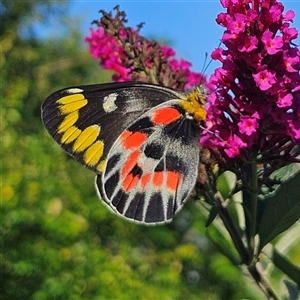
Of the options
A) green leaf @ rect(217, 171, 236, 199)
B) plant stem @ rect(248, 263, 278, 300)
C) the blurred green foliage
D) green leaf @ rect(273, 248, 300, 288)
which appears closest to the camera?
plant stem @ rect(248, 263, 278, 300)

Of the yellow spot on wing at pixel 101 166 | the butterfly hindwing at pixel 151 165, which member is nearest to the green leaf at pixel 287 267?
the butterfly hindwing at pixel 151 165

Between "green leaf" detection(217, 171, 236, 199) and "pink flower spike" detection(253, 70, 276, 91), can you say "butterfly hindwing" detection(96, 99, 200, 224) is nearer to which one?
"green leaf" detection(217, 171, 236, 199)

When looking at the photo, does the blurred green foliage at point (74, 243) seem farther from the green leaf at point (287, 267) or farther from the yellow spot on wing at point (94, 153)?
the yellow spot on wing at point (94, 153)

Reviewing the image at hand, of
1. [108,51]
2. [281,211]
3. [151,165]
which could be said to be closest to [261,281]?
[281,211]

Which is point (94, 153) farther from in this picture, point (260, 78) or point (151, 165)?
point (260, 78)

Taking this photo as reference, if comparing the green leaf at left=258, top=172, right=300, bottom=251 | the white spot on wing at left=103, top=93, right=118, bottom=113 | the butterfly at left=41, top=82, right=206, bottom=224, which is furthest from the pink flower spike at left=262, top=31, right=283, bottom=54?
the white spot on wing at left=103, top=93, right=118, bottom=113

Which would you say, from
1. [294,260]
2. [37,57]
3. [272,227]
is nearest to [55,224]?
[294,260]

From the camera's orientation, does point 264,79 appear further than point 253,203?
No
